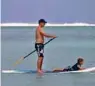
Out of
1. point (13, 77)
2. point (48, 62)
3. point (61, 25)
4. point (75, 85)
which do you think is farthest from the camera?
point (61, 25)

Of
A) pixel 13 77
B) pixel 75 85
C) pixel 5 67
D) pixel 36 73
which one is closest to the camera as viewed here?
pixel 75 85

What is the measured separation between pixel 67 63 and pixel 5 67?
1.70m

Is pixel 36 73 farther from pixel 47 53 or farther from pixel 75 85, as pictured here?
pixel 47 53

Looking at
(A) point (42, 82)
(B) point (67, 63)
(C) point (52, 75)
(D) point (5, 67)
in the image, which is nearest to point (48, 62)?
(B) point (67, 63)

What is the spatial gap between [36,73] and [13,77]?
91 centimetres

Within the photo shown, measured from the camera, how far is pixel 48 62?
15.2m

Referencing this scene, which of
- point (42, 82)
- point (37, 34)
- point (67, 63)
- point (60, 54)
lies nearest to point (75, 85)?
point (42, 82)

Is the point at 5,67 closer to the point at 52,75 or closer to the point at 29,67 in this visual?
the point at 29,67

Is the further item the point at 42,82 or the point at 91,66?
the point at 91,66

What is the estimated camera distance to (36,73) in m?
13.1

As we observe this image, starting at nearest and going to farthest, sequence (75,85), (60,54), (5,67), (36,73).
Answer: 1. (75,85)
2. (36,73)
3. (5,67)
4. (60,54)

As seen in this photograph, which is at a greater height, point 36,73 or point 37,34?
point 37,34

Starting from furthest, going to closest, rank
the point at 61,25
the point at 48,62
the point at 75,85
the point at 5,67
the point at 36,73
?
the point at 61,25, the point at 48,62, the point at 5,67, the point at 36,73, the point at 75,85

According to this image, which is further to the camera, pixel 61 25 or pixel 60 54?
pixel 61 25
